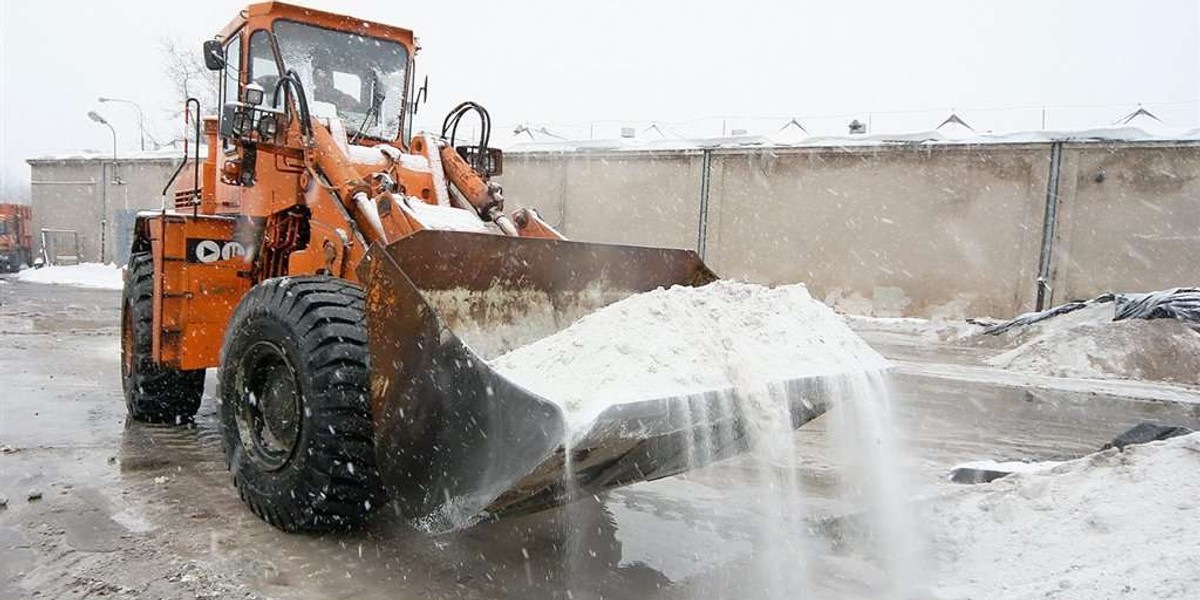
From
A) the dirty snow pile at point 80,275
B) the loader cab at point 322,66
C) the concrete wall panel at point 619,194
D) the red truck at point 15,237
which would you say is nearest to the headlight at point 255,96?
the loader cab at point 322,66

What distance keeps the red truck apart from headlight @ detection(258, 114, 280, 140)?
29427 mm

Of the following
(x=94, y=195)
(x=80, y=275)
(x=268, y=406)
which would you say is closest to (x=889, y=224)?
(x=268, y=406)

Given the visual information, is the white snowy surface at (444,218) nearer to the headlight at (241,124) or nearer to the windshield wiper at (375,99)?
the headlight at (241,124)

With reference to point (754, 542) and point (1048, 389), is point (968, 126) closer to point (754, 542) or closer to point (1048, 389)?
point (1048, 389)

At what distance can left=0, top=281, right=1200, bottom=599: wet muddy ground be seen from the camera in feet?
11.5

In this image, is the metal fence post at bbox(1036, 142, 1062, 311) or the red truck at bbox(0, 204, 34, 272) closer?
the metal fence post at bbox(1036, 142, 1062, 311)

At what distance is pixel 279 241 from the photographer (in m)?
5.35

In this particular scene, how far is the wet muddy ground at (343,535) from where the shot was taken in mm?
3504

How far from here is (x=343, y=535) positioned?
399 cm

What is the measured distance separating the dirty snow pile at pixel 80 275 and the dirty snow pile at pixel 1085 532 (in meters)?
25.2

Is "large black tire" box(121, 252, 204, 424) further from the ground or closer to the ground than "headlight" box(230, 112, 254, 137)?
closer to the ground

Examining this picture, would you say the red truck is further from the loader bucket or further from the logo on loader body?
the loader bucket

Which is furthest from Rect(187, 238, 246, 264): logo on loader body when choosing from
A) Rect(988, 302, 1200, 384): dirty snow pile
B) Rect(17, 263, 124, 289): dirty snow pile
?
Rect(17, 263, 124, 289): dirty snow pile

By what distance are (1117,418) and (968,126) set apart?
1366 centimetres
